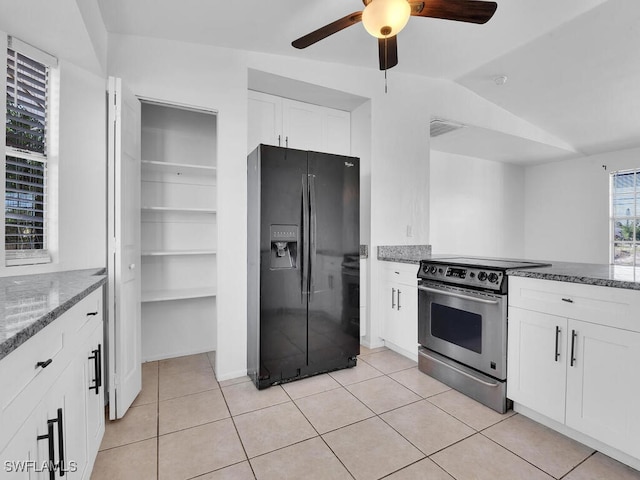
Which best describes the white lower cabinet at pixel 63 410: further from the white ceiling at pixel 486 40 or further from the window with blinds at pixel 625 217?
the window with blinds at pixel 625 217

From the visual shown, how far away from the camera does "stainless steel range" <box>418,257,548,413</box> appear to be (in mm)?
2135

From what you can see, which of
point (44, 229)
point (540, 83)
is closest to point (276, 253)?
point (44, 229)

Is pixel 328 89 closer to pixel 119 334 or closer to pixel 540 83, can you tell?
pixel 540 83

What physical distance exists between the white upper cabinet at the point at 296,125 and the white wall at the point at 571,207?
5.23m

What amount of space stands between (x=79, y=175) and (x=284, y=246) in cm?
Result: 144

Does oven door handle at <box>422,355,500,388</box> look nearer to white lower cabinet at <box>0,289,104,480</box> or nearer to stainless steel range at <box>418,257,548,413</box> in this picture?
stainless steel range at <box>418,257,548,413</box>

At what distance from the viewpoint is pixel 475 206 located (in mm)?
6055

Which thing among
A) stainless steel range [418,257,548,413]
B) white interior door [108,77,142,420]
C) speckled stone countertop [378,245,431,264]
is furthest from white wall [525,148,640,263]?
white interior door [108,77,142,420]

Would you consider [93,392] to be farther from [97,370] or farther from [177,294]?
[177,294]

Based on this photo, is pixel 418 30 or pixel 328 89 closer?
pixel 418 30

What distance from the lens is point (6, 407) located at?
2.45ft

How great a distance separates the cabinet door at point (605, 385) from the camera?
155 cm

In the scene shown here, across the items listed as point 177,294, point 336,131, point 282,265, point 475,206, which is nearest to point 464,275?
point 282,265

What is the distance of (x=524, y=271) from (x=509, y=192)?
17.6ft
